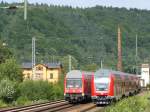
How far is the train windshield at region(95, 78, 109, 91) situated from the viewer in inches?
1706

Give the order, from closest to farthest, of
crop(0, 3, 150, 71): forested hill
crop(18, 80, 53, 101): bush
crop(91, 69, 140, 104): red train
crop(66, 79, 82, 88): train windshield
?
crop(91, 69, 140, 104): red train, crop(66, 79, 82, 88): train windshield, crop(18, 80, 53, 101): bush, crop(0, 3, 150, 71): forested hill

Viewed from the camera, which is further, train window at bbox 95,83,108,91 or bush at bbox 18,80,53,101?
bush at bbox 18,80,53,101

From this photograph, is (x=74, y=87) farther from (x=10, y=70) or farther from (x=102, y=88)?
(x=10, y=70)

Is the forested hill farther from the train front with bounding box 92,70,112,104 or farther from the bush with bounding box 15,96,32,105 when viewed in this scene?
the train front with bounding box 92,70,112,104

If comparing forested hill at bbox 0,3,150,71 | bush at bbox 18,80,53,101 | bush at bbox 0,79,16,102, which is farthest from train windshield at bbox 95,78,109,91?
forested hill at bbox 0,3,150,71

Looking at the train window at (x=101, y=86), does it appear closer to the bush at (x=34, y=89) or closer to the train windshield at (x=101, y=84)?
the train windshield at (x=101, y=84)

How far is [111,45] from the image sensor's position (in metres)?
152

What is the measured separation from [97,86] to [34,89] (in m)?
15.3

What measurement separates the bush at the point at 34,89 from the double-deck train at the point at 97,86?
329 inches

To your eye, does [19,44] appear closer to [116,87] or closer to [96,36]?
[96,36]

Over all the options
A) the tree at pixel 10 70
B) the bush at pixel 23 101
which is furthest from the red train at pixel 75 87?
the tree at pixel 10 70

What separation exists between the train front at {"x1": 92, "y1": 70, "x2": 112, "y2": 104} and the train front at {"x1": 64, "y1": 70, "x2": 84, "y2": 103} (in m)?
3.12

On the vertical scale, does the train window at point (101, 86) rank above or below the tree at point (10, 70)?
below

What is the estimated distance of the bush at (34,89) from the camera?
57.5 meters
